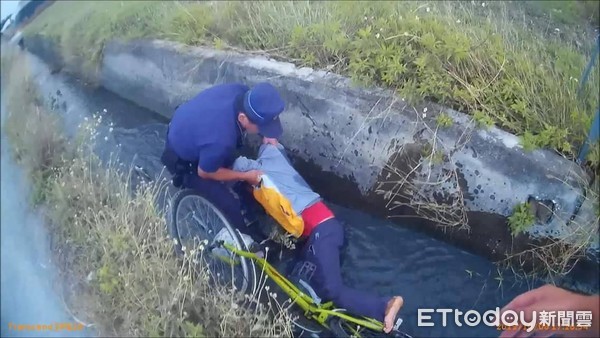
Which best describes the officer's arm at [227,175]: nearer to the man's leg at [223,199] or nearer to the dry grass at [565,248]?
the man's leg at [223,199]

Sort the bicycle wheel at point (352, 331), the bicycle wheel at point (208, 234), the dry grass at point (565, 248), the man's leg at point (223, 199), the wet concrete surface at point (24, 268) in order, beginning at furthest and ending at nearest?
1. the wet concrete surface at point (24, 268)
2. the man's leg at point (223, 199)
3. the bicycle wheel at point (208, 234)
4. the bicycle wheel at point (352, 331)
5. the dry grass at point (565, 248)

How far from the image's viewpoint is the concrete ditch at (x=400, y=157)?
2113mm

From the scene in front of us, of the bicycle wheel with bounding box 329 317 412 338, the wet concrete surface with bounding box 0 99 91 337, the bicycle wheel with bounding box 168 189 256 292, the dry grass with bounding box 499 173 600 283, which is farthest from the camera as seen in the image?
the wet concrete surface with bounding box 0 99 91 337

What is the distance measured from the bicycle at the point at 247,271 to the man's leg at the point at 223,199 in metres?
0.02

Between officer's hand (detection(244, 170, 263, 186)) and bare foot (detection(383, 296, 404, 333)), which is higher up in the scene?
officer's hand (detection(244, 170, 263, 186))

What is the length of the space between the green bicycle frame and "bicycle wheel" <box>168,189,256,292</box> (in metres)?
0.06

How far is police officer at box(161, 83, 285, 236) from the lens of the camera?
2.30 metres

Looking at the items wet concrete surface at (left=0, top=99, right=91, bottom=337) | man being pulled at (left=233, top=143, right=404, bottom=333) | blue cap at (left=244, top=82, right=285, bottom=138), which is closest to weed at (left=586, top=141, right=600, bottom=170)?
man being pulled at (left=233, top=143, right=404, bottom=333)

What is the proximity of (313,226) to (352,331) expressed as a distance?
1.21 feet

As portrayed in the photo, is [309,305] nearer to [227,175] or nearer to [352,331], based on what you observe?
[352,331]

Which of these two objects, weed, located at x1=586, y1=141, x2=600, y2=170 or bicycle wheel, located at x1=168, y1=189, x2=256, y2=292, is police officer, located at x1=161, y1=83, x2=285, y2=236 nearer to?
bicycle wheel, located at x1=168, y1=189, x2=256, y2=292

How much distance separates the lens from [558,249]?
2.08 metres

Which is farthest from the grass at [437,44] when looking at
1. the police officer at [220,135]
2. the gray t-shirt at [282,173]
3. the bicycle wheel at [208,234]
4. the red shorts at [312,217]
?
the bicycle wheel at [208,234]

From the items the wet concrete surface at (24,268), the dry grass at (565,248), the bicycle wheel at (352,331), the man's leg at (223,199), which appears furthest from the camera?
Answer: the wet concrete surface at (24,268)
